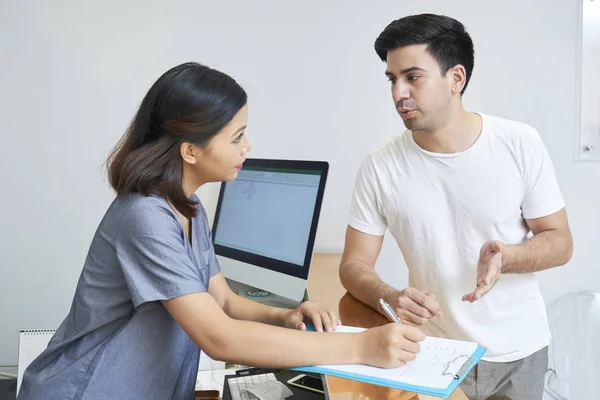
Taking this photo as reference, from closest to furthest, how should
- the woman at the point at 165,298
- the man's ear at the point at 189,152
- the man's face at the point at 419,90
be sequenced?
1. the woman at the point at 165,298
2. the man's ear at the point at 189,152
3. the man's face at the point at 419,90

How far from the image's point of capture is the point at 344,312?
137cm

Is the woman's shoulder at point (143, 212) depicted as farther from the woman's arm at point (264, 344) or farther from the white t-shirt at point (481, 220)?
the white t-shirt at point (481, 220)

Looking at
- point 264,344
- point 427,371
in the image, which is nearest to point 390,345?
point 427,371

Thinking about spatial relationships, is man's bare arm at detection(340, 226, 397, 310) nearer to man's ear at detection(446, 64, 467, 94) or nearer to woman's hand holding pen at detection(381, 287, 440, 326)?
woman's hand holding pen at detection(381, 287, 440, 326)

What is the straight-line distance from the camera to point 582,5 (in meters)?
2.20

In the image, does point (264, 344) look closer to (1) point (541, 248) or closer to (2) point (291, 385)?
(2) point (291, 385)

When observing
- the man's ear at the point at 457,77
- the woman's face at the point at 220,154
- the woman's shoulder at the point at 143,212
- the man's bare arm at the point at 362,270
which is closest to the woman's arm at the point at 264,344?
the woman's shoulder at the point at 143,212

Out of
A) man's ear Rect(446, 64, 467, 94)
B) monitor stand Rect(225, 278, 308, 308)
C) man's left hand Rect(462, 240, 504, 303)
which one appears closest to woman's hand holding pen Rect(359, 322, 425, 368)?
man's left hand Rect(462, 240, 504, 303)

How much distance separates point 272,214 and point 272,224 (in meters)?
0.03

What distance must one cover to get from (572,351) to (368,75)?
4.32 ft

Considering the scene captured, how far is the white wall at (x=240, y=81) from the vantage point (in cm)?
206

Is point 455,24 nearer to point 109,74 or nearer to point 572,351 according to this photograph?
point 109,74

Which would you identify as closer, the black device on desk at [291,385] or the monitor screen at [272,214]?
the black device on desk at [291,385]

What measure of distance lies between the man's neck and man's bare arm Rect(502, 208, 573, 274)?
26 centimetres
